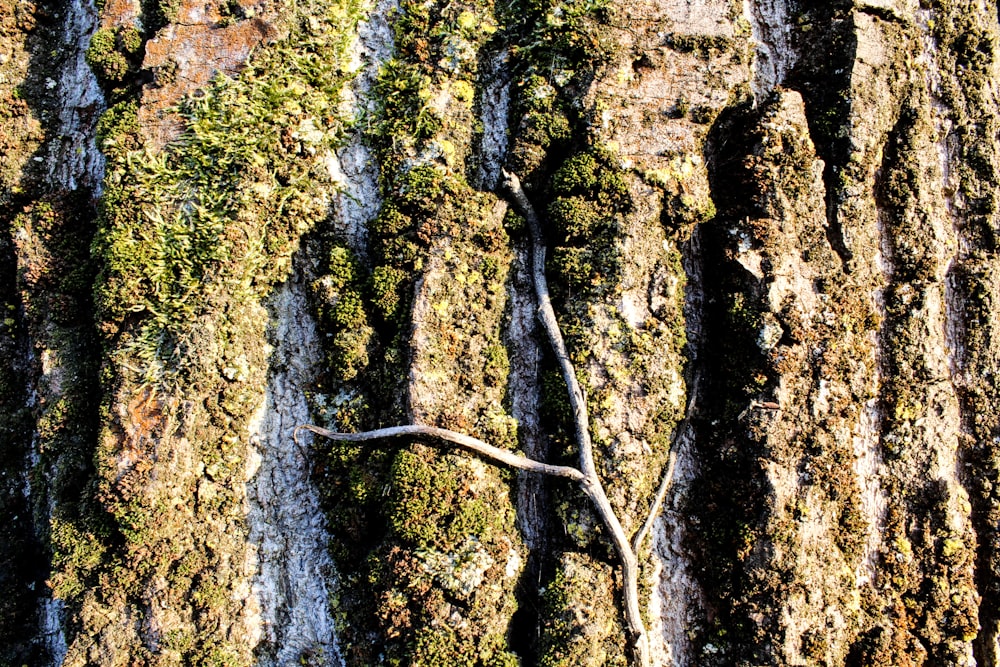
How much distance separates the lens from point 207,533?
155 inches

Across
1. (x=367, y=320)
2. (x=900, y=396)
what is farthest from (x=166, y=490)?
(x=900, y=396)

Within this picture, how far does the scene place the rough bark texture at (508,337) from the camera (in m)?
3.78

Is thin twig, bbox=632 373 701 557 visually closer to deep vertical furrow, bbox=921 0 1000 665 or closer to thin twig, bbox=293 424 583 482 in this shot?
thin twig, bbox=293 424 583 482

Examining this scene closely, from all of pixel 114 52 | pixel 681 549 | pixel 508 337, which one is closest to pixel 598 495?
pixel 681 549

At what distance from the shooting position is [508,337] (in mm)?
4180

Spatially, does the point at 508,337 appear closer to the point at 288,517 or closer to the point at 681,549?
the point at 681,549

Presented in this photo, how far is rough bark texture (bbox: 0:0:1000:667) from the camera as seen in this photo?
3783 mm

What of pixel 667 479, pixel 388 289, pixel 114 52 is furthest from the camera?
pixel 114 52

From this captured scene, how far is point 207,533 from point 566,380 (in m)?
2.32

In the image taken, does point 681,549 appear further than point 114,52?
No

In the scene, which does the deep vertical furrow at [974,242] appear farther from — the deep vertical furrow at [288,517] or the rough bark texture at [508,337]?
the deep vertical furrow at [288,517]

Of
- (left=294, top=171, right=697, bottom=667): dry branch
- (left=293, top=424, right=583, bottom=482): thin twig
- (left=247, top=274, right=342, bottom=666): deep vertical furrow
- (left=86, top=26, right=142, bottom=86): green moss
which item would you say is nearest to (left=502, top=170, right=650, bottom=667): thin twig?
(left=294, top=171, right=697, bottom=667): dry branch

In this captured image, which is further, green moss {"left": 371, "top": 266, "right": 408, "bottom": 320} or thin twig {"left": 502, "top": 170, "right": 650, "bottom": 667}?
green moss {"left": 371, "top": 266, "right": 408, "bottom": 320}

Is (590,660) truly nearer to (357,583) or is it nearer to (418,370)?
(357,583)
